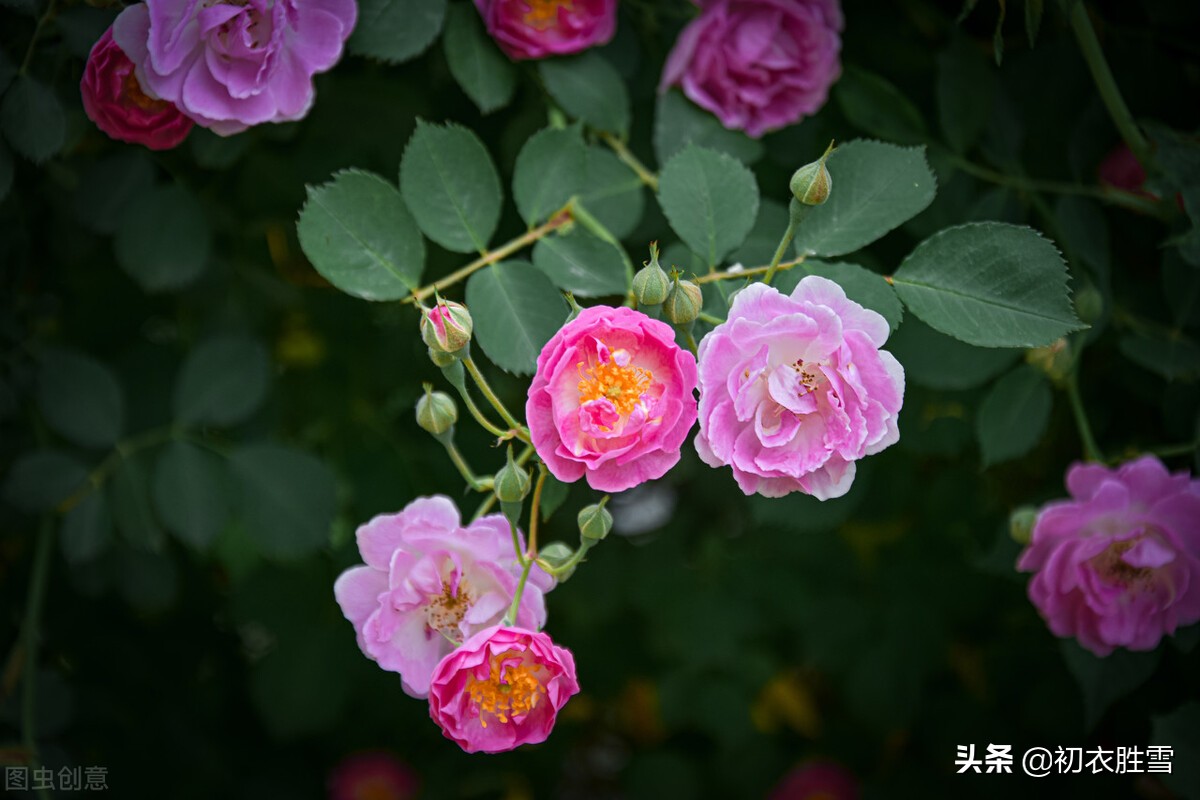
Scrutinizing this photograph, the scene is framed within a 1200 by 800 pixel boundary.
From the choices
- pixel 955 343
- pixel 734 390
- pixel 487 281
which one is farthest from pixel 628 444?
pixel 955 343

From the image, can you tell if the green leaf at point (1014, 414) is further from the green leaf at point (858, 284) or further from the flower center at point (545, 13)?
the flower center at point (545, 13)

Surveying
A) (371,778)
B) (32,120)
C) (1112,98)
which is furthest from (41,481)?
(1112,98)

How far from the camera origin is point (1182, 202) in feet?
3.45

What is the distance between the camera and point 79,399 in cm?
135

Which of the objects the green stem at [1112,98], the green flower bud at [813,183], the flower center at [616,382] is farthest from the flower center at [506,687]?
the green stem at [1112,98]

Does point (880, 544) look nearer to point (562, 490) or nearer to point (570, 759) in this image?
point (570, 759)

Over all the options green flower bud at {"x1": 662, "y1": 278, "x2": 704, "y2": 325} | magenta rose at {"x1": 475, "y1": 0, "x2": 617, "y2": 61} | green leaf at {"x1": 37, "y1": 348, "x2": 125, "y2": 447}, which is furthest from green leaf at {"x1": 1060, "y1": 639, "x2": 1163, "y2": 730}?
green leaf at {"x1": 37, "y1": 348, "x2": 125, "y2": 447}

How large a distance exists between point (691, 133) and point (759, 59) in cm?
11

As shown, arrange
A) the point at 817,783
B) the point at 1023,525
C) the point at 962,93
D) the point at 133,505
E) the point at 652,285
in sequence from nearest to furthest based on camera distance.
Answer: the point at 652,285, the point at 1023,525, the point at 962,93, the point at 133,505, the point at 817,783

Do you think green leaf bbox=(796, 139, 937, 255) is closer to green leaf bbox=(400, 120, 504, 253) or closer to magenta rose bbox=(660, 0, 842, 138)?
magenta rose bbox=(660, 0, 842, 138)

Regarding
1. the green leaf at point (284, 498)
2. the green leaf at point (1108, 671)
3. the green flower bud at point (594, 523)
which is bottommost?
the green leaf at point (284, 498)

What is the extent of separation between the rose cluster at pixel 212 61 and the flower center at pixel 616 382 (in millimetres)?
453

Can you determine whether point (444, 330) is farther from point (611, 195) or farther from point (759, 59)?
point (759, 59)

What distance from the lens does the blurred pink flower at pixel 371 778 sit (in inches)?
79.3
